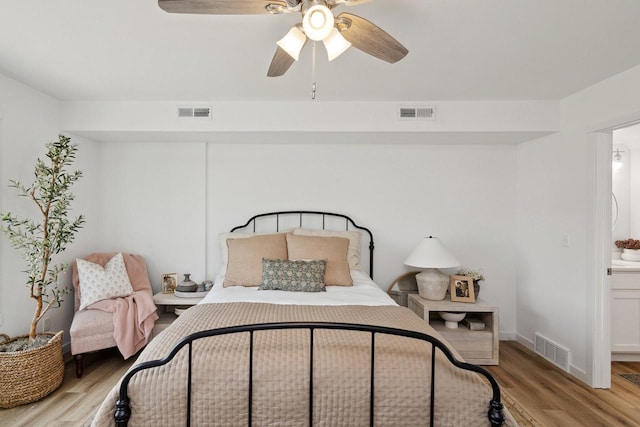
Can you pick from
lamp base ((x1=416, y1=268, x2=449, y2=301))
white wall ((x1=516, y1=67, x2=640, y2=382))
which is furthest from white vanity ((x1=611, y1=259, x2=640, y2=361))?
lamp base ((x1=416, y1=268, x2=449, y2=301))

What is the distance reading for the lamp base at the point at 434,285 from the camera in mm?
3344

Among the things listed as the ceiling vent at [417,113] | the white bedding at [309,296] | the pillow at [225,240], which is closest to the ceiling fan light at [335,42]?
the white bedding at [309,296]

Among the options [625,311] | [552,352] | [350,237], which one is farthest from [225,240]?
[625,311]

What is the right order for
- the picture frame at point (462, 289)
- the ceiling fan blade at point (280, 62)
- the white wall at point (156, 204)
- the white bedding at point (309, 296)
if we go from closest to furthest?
the ceiling fan blade at point (280, 62), the white bedding at point (309, 296), the picture frame at point (462, 289), the white wall at point (156, 204)

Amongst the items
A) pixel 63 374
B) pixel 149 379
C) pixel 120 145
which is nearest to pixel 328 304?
pixel 149 379

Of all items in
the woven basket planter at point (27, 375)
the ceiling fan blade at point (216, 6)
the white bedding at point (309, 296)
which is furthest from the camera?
the white bedding at point (309, 296)

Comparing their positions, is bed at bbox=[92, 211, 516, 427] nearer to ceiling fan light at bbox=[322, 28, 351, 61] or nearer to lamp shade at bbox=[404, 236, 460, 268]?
ceiling fan light at bbox=[322, 28, 351, 61]

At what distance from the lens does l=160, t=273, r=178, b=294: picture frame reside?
12.0 ft

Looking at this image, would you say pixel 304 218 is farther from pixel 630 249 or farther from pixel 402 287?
pixel 630 249

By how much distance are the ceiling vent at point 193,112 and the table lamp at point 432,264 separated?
2.37 m

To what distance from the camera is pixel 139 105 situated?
332cm

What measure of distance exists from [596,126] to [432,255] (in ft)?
5.40

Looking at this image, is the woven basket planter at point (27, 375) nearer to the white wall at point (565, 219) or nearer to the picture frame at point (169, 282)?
the picture frame at point (169, 282)

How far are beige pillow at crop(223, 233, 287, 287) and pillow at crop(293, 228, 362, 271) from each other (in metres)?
0.27
